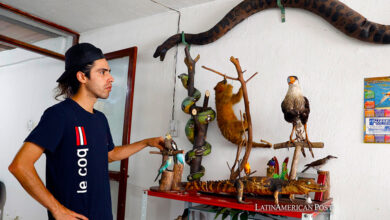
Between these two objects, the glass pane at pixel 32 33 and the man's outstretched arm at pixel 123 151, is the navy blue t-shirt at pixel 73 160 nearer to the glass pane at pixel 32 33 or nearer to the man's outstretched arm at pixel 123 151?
the man's outstretched arm at pixel 123 151

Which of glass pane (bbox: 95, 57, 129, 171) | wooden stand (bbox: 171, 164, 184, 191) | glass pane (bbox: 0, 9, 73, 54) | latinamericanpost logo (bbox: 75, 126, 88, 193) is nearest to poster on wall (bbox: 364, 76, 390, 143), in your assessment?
wooden stand (bbox: 171, 164, 184, 191)

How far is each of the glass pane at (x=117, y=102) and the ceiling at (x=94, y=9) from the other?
0.40 meters

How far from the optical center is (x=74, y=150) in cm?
140

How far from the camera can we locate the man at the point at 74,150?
122 centimetres

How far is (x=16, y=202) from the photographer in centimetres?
386

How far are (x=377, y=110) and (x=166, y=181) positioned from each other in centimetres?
129

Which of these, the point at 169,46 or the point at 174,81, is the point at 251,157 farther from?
the point at 169,46

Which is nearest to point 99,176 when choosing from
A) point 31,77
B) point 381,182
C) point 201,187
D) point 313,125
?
point 201,187

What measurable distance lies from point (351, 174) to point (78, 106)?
5.03 ft

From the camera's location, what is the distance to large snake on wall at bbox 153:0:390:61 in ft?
6.38

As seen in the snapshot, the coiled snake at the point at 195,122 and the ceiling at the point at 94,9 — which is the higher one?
the ceiling at the point at 94,9

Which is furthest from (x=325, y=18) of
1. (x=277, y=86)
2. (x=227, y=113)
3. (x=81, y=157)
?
(x=81, y=157)

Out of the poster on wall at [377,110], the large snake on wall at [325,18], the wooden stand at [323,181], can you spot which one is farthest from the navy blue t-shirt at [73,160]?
the poster on wall at [377,110]

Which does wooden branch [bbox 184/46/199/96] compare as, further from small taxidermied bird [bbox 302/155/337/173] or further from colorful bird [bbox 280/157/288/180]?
small taxidermied bird [bbox 302/155/337/173]
